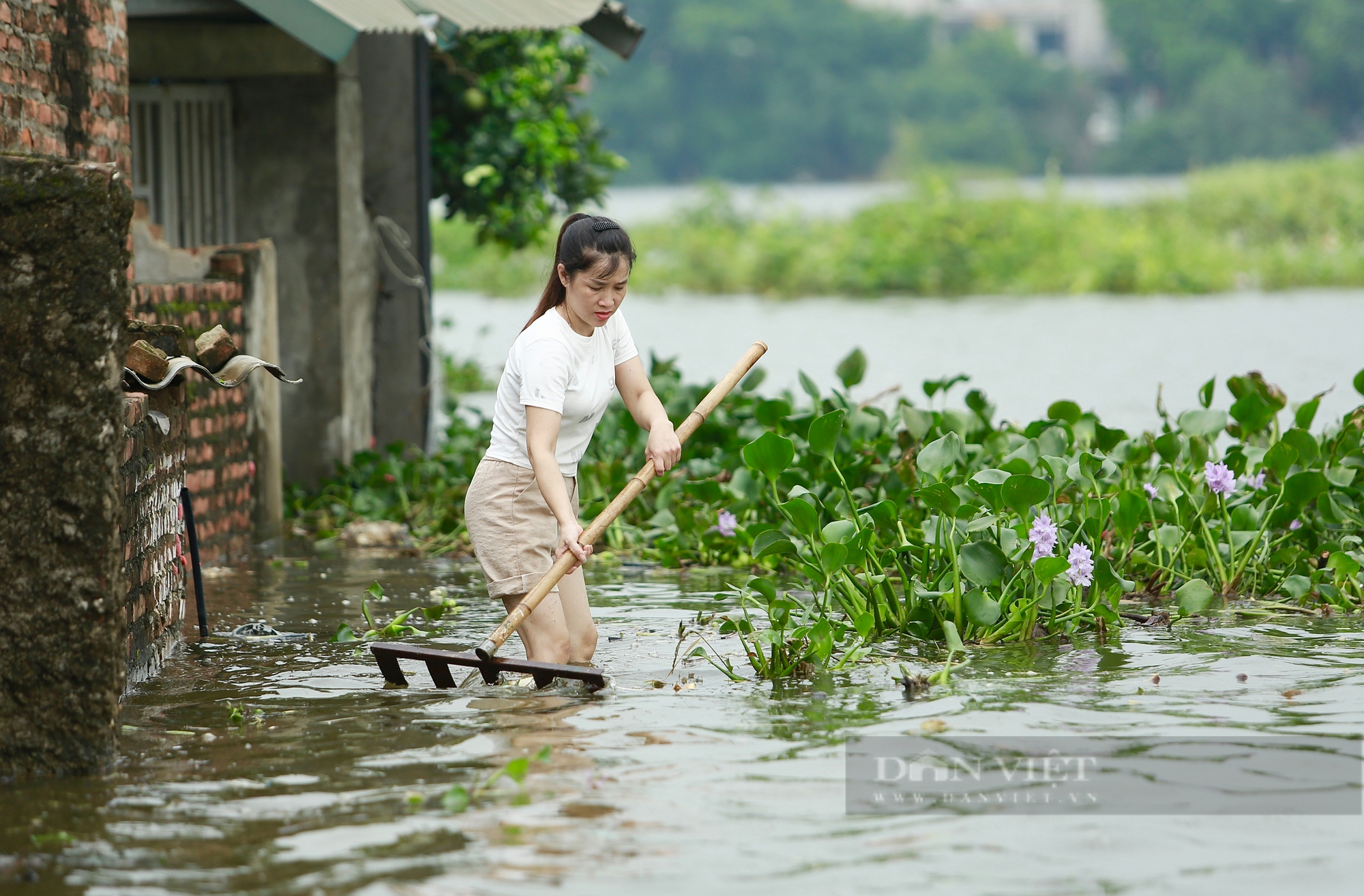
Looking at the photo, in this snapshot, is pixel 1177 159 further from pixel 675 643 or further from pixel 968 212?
pixel 675 643

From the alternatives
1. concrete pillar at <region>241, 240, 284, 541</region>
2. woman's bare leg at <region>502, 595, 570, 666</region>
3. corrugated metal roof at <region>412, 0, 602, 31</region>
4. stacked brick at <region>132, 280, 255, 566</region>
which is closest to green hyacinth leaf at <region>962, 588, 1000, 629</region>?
woman's bare leg at <region>502, 595, 570, 666</region>

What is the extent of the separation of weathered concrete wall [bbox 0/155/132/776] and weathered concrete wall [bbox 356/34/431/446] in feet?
18.3

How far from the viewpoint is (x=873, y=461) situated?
24.2 ft

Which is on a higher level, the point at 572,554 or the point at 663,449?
the point at 663,449

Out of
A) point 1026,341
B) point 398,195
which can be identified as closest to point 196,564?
point 398,195

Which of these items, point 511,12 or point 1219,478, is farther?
point 511,12

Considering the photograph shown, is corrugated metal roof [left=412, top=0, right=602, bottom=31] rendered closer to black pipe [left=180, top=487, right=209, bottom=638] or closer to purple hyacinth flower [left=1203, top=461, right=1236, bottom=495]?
black pipe [left=180, top=487, right=209, bottom=638]

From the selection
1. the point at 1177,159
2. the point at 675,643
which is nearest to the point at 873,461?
the point at 675,643

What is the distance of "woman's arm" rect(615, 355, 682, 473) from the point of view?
4.75 meters

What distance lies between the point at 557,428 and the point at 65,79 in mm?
2557

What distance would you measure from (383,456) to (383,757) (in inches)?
204

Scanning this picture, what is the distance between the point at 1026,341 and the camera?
19.7m

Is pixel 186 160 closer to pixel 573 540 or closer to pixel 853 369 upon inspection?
pixel 853 369

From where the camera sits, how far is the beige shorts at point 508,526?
4.80 m
